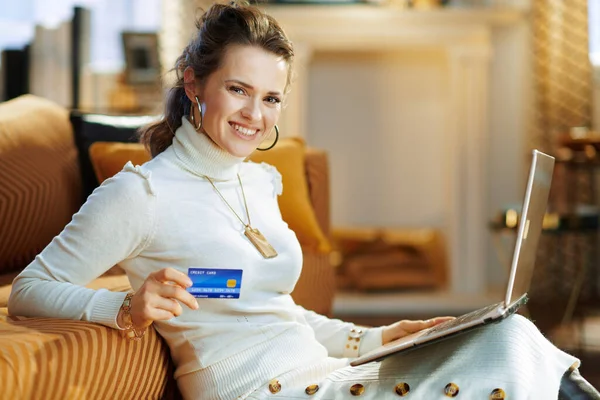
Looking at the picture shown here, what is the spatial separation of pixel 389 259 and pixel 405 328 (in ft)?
9.63

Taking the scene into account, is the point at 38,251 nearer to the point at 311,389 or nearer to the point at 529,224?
the point at 311,389

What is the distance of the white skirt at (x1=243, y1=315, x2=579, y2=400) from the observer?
0.99m

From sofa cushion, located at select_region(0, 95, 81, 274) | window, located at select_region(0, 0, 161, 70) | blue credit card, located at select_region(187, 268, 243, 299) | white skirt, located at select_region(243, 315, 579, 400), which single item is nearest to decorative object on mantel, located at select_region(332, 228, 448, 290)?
window, located at select_region(0, 0, 161, 70)

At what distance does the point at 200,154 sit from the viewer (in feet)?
4.04

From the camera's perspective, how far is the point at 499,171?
4.32 m

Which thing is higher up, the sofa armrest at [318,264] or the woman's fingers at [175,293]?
the woman's fingers at [175,293]

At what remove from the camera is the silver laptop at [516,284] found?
38.1 inches

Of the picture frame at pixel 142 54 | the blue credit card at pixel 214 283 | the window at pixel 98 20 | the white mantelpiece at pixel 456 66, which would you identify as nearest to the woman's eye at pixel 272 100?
the blue credit card at pixel 214 283

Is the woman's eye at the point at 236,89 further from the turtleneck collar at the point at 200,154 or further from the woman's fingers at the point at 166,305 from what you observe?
the woman's fingers at the point at 166,305

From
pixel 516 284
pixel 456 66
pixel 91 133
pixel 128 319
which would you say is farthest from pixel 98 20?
pixel 516 284

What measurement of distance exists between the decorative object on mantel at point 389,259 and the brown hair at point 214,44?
9.30 feet

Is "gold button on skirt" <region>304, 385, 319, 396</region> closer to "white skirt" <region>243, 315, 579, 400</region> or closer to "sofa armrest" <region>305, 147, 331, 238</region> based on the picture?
"white skirt" <region>243, 315, 579, 400</region>

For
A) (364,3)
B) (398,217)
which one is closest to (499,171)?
(398,217)

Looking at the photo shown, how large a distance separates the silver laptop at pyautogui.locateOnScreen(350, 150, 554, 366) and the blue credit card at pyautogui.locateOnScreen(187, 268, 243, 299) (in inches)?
7.3
